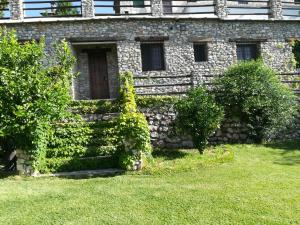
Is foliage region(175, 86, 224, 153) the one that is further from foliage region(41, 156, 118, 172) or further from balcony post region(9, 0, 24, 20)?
balcony post region(9, 0, 24, 20)

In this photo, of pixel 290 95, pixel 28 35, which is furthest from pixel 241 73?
pixel 28 35

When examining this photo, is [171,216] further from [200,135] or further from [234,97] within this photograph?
[234,97]

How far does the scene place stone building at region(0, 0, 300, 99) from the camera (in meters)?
16.0

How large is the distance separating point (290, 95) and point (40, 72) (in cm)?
873

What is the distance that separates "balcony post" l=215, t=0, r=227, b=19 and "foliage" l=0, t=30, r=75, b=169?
35.7 feet

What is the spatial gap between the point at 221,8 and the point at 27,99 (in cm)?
1208

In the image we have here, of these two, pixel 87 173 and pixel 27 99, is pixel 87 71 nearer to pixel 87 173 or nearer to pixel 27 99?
pixel 27 99

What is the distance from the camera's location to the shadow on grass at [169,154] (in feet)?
35.1

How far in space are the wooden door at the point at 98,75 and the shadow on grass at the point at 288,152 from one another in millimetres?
8840

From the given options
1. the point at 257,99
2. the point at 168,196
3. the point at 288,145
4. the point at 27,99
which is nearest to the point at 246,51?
the point at 257,99

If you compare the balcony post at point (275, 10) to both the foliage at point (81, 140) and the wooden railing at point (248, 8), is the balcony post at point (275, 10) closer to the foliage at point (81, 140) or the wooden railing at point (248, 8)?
the wooden railing at point (248, 8)

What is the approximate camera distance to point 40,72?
959 centimetres

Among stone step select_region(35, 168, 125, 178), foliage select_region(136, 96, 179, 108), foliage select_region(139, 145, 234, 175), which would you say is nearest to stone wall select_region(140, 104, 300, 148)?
foliage select_region(136, 96, 179, 108)

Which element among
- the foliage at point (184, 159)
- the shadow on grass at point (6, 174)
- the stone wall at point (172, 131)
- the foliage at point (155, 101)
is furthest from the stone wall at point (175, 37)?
the shadow on grass at point (6, 174)
